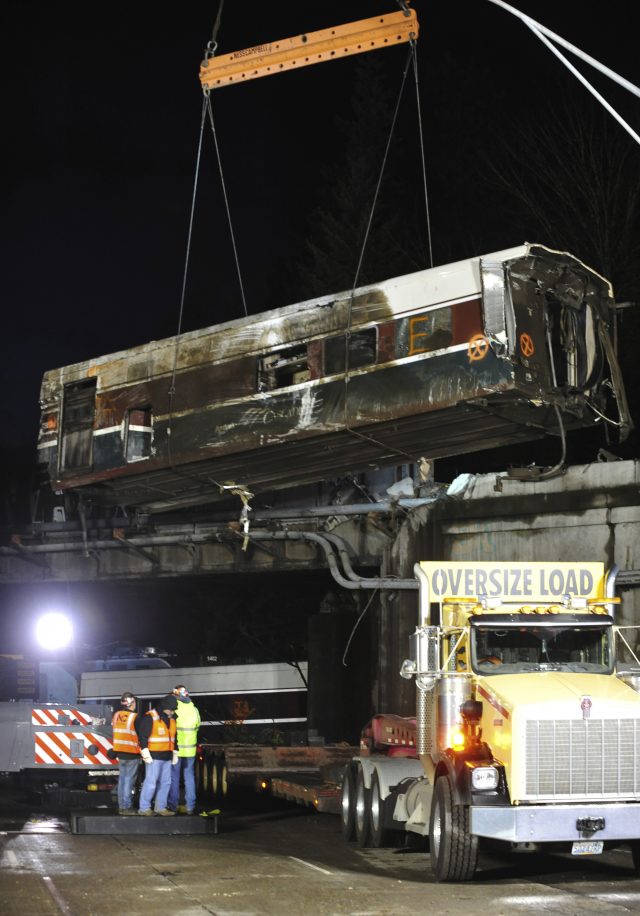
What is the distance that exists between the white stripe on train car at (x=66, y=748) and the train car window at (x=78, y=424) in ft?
14.5

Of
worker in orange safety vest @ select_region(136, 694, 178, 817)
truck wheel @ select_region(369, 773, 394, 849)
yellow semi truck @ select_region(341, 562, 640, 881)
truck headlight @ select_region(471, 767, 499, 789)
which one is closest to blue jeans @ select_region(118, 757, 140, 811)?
worker in orange safety vest @ select_region(136, 694, 178, 817)

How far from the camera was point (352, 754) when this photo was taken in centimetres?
1855

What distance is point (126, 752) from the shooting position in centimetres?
1580

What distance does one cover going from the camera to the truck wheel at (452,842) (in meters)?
10.8

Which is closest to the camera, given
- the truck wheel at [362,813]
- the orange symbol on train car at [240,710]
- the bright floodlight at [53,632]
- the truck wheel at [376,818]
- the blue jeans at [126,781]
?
the truck wheel at [376,818]

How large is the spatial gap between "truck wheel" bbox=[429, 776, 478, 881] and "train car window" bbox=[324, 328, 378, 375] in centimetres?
690

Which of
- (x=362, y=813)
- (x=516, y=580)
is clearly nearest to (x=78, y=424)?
(x=362, y=813)

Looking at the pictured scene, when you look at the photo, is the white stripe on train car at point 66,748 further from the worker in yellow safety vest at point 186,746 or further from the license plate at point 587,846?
the license plate at point 587,846

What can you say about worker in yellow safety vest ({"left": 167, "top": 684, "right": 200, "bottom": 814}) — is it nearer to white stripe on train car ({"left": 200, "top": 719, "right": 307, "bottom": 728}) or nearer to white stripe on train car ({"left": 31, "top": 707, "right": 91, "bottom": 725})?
white stripe on train car ({"left": 31, "top": 707, "right": 91, "bottom": 725})

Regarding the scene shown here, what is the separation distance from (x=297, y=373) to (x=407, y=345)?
85.2 inches

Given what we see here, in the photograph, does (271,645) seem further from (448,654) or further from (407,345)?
(448,654)

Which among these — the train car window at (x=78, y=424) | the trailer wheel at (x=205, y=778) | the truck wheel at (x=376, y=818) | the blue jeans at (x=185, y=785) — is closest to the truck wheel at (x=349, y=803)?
the truck wheel at (x=376, y=818)

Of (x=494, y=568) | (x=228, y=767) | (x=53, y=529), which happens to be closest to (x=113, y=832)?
(x=228, y=767)

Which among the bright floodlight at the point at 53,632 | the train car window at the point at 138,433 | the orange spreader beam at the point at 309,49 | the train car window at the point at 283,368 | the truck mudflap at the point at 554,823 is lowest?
the truck mudflap at the point at 554,823
